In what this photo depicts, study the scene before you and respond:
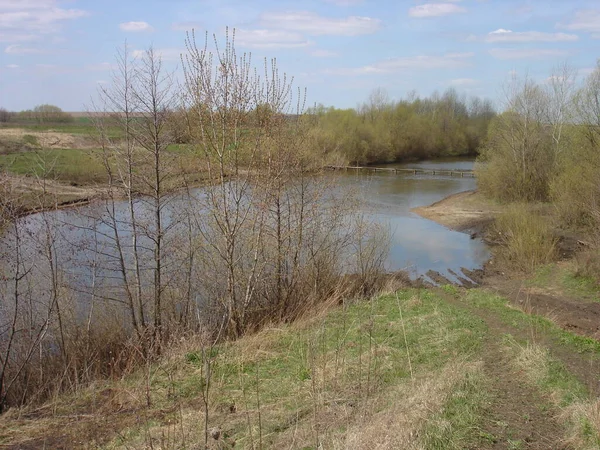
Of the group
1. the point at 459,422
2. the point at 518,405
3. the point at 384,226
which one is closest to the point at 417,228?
the point at 384,226

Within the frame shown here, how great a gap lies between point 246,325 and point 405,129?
57.6 metres

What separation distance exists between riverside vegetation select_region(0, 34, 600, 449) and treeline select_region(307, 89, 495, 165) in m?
36.9

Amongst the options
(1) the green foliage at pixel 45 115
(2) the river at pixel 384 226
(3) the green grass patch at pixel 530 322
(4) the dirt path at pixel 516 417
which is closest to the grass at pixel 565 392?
(4) the dirt path at pixel 516 417

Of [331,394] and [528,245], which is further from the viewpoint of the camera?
[528,245]

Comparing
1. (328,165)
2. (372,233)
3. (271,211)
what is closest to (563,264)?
(372,233)

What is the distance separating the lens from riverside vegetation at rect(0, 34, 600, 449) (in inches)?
199

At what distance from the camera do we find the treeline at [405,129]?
57.5m

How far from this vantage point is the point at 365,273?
1423 cm

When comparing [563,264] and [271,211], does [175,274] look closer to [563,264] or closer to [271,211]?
[271,211]

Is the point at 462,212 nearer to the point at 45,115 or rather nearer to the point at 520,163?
the point at 520,163

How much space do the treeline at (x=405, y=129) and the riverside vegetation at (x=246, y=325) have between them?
36.9 meters

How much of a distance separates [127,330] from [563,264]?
15.7 metres

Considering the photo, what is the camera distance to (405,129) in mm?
64375

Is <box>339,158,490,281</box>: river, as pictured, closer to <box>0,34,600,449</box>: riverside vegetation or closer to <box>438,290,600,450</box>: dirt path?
<box>0,34,600,449</box>: riverside vegetation
